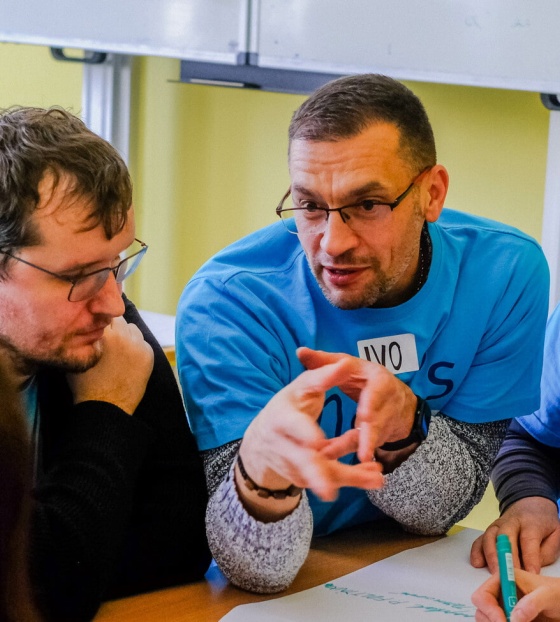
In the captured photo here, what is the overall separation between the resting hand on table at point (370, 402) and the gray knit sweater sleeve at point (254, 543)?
0.16 metres

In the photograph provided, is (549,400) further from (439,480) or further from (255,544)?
(255,544)

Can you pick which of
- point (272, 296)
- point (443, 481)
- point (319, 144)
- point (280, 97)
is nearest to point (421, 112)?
point (319, 144)

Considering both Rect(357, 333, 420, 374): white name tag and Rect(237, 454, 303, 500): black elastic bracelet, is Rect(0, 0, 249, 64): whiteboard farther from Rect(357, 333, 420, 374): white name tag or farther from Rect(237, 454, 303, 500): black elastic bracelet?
Rect(237, 454, 303, 500): black elastic bracelet

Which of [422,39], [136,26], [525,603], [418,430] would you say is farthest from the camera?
[136,26]

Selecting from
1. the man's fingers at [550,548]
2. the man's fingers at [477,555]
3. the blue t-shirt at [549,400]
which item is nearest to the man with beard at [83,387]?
the man's fingers at [477,555]

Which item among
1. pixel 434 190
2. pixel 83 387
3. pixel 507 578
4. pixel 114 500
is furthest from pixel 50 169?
pixel 507 578

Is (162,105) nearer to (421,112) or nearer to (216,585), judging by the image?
(421,112)

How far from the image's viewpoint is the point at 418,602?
133cm

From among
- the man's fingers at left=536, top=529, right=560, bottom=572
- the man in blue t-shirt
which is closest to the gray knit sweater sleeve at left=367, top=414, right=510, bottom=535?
the man in blue t-shirt

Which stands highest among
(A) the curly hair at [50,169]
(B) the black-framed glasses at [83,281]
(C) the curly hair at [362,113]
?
(C) the curly hair at [362,113]

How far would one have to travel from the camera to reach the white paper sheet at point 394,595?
1283mm

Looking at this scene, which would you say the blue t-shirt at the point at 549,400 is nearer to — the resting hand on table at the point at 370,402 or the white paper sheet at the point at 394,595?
the white paper sheet at the point at 394,595

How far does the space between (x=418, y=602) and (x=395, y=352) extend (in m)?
0.40

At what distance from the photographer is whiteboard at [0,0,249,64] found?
8.86 ft
